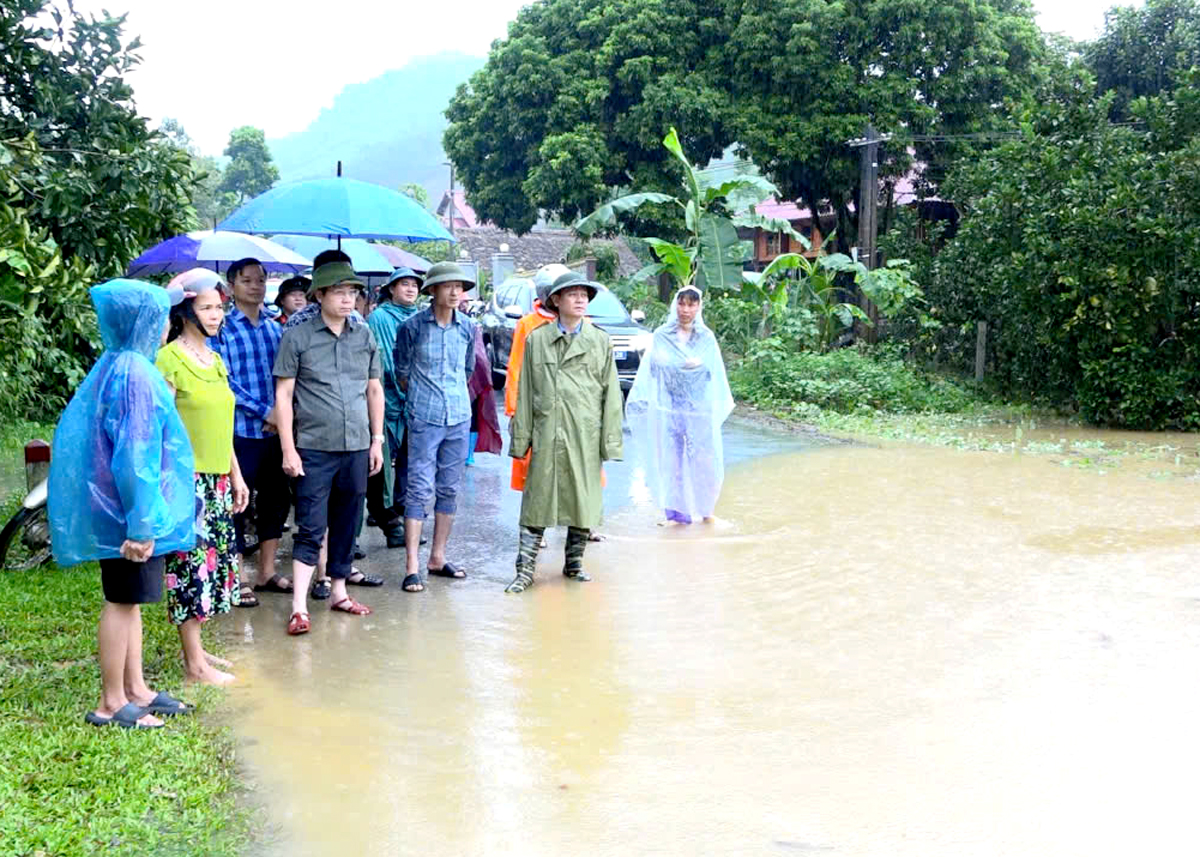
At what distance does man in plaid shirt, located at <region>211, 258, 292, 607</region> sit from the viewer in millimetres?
6688

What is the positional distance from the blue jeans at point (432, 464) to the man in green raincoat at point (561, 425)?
348 mm

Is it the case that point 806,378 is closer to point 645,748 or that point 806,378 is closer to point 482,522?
point 482,522

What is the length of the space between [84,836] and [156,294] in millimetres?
1957

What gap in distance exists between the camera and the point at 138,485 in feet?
15.0

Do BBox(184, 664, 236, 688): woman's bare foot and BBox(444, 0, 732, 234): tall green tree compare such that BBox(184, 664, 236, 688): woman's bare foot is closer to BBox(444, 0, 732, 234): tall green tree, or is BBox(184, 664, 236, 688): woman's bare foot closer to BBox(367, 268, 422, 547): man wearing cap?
BBox(367, 268, 422, 547): man wearing cap

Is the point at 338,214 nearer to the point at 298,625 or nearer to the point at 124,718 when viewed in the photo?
the point at 298,625

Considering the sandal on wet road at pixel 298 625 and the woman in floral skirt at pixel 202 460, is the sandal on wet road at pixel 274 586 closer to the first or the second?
the sandal on wet road at pixel 298 625

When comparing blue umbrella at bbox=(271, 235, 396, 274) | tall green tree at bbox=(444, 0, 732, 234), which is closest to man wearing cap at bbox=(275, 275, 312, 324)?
blue umbrella at bbox=(271, 235, 396, 274)

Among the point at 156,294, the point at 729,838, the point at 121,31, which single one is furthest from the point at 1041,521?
the point at 121,31

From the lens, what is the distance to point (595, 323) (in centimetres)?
1611

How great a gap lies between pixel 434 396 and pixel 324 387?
3.25 ft

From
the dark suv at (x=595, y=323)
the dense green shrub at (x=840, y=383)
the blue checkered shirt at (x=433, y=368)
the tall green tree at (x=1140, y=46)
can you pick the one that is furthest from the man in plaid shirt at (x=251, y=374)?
the tall green tree at (x=1140, y=46)

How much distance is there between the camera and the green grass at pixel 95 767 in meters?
3.87

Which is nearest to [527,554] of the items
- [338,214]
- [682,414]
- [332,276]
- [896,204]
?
[332,276]
